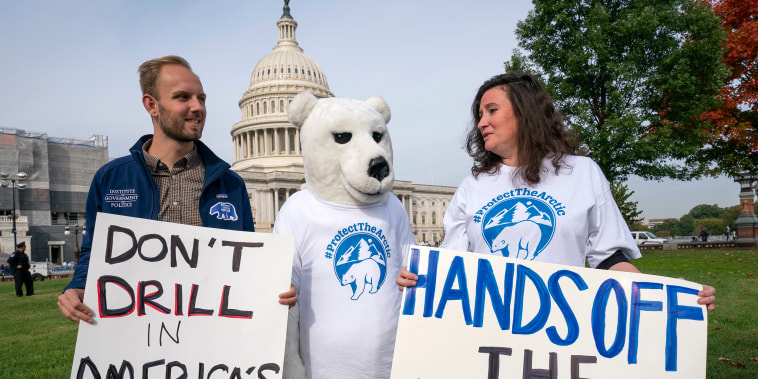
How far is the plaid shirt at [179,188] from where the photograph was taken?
265cm

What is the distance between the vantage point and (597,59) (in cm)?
1612

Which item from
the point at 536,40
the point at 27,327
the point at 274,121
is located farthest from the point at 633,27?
the point at 274,121

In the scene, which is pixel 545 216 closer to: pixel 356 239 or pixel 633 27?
pixel 356 239

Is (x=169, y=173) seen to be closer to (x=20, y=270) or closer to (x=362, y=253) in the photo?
(x=362, y=253)

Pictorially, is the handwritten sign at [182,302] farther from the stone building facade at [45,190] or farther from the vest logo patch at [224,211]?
the stone building facade at [45,190]

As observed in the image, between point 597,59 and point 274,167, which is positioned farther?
point 274,167

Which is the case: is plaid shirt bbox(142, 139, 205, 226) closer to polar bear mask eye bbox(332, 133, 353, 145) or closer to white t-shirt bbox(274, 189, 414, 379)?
white t-shirt bbox(274, 189, 414, 379)

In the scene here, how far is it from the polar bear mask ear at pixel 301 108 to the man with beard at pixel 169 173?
0.50 metres

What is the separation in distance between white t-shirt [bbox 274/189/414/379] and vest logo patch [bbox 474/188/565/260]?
23.1 inches

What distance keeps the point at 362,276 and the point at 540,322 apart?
2.92ft

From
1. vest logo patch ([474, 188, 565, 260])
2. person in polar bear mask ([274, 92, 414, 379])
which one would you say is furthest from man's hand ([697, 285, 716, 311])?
person in polar bear mask ([274, 92, 414, 379])

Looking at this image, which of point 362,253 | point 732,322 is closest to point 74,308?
point 362,253

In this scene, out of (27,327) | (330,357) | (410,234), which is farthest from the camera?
(27,327)

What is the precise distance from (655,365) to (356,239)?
1.45 meters
